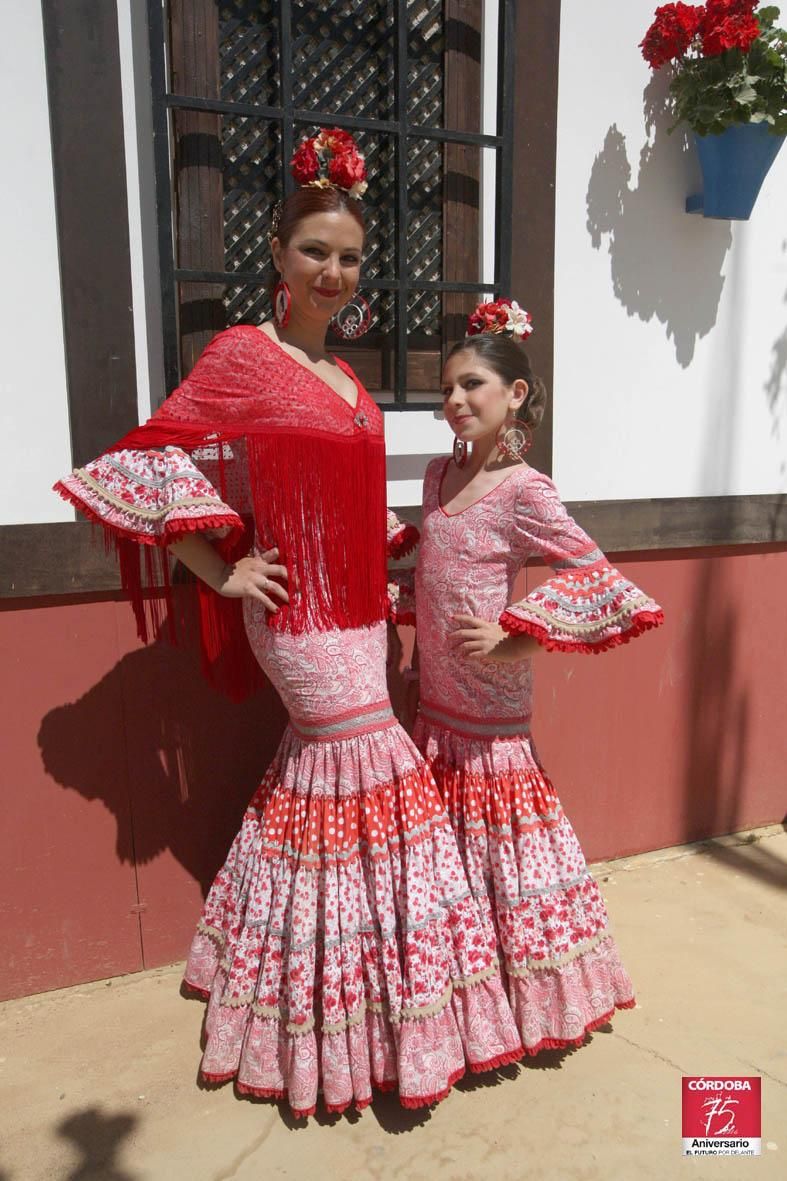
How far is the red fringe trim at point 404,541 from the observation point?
2531mm

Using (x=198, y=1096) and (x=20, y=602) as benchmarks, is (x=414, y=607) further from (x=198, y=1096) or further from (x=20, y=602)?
(x=198, y=1096)

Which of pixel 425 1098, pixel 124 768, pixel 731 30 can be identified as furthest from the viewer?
pixel 731 30

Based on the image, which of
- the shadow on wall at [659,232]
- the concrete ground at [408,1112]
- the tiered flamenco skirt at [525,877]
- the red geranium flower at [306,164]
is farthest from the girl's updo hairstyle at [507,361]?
the concrete ground at [408,1112]

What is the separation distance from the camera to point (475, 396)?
221 cm

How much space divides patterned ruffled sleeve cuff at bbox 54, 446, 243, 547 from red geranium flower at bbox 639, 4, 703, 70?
213cm

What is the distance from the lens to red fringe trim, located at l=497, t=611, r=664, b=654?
2.09 metres

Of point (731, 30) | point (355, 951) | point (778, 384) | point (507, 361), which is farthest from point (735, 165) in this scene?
point (355, 951)

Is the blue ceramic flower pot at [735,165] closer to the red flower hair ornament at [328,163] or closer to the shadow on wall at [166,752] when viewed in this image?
the red flower hair ornament at [328,163]

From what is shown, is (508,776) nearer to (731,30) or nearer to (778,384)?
(778,384)

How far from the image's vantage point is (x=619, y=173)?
3076 mm

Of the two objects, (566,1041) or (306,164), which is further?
(566,1041)

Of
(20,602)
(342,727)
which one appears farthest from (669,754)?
(20,602)

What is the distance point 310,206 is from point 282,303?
0.72 ft

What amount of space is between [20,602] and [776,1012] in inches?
96.0
